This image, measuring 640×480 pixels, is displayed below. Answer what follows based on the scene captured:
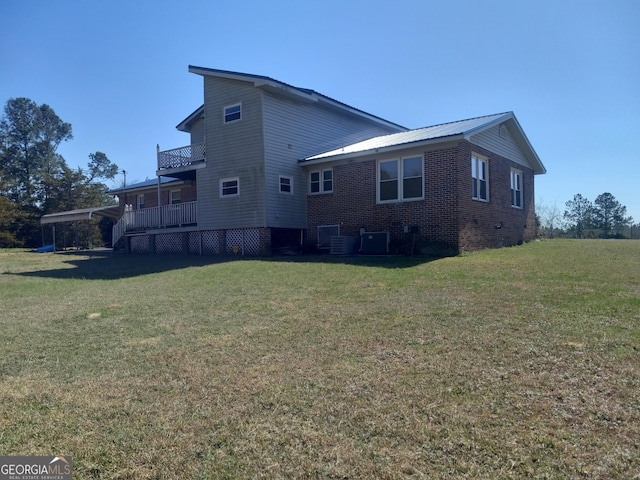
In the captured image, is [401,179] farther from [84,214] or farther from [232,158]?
[84,214]

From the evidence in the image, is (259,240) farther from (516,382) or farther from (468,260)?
(516,382)

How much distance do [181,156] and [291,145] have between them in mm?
5600

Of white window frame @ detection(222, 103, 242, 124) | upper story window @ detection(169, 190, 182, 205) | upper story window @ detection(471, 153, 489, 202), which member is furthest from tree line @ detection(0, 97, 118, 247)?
upper story window @ detection(471, 153, 489, 202)

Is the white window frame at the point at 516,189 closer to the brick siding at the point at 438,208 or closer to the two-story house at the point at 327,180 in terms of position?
the two-story house at the point at 327,180

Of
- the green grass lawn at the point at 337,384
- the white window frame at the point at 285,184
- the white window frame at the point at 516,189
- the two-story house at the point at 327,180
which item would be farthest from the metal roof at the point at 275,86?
the green grass lawn at the point at 337,384

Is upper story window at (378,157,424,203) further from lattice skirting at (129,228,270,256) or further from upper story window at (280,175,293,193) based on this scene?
lattice skirting at (129,228,270,256)

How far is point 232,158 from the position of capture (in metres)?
18.4

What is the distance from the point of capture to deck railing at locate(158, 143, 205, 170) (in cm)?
2000

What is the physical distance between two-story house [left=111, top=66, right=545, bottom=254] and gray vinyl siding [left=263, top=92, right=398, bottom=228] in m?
0.04

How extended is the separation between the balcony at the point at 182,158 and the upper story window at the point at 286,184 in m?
4.12

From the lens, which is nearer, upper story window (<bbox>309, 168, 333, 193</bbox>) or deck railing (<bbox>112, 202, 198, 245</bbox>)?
upper story window (<bbox>309, 168, 333, 193</bbox>)

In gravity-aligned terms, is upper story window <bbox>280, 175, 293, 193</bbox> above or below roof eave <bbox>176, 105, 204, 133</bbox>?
below

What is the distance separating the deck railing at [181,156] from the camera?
20.0m

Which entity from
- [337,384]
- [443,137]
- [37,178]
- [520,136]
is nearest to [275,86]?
[443,137]
